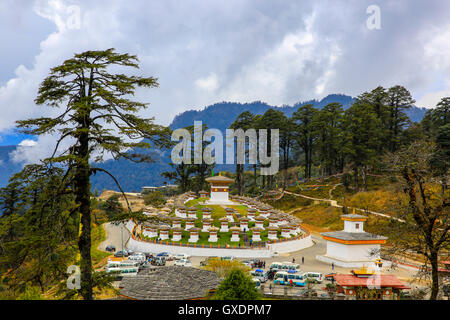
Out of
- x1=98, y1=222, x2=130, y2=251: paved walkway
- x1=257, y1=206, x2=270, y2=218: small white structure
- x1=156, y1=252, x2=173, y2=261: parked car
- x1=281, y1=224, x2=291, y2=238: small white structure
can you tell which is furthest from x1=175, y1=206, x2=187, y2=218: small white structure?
x1=281, y1=224, x2=291, y2=238: small white structure

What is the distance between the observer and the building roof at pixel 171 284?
1719cm

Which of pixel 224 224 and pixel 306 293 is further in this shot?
pixel 224 224

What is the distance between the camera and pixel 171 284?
18375mm

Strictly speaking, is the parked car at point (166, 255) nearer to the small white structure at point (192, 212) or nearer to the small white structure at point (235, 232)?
the small white structure at point (235, 232)

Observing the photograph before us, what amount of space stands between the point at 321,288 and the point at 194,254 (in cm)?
1299

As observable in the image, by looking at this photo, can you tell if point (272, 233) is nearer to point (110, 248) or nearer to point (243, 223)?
point (243, 223)

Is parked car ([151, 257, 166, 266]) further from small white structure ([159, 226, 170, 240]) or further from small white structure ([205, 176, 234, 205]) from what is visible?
small white structure ([205, 176, 234, 205])

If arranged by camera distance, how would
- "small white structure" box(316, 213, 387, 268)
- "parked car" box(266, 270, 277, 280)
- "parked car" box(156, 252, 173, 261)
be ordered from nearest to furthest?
"parked car" box(266, 270, 277, 280)
"small white structure" box(316, 213, 387, 268)
"parked car" box(156, 252, 173, 261)

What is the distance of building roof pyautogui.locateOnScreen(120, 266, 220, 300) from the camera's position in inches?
677

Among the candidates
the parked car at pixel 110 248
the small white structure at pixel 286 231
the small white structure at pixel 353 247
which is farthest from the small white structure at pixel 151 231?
the small white structure at pixel 353 247

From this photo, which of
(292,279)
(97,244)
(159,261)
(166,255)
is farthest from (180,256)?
(97,244)

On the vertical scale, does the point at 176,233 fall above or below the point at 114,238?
above

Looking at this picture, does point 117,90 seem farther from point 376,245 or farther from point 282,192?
point 282,192
